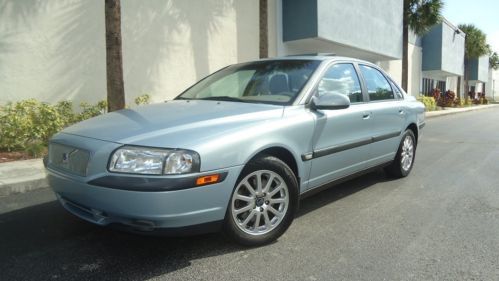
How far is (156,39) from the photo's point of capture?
10.4 m

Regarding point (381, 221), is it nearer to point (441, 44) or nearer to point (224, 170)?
point (224, 170)

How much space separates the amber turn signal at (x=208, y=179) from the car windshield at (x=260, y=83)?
1.12m

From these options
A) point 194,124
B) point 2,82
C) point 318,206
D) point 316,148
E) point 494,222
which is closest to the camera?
point 194,124

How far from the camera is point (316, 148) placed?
3773 millimetres

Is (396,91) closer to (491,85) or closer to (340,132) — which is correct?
(340,132)

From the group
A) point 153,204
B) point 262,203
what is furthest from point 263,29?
point 153,204

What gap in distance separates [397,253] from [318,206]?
1.26m

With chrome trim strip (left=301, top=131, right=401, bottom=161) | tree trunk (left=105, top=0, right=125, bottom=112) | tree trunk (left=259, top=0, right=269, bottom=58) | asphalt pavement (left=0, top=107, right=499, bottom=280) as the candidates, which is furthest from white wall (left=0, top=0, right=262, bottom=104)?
chrome trim strip (left=301, top=131, right=401, bottom=161)

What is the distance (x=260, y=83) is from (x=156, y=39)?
689 cm

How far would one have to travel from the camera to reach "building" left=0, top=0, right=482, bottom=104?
26.1 feet

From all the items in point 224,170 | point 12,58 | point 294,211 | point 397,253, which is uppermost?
point 12,58

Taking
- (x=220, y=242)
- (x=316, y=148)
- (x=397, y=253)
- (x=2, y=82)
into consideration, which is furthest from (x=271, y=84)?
(x=2, y=82)

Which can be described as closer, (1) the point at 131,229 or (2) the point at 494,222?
(1) the point at 131,229

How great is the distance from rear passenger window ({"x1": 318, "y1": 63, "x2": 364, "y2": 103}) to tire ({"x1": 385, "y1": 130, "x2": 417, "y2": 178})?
1.32 m
